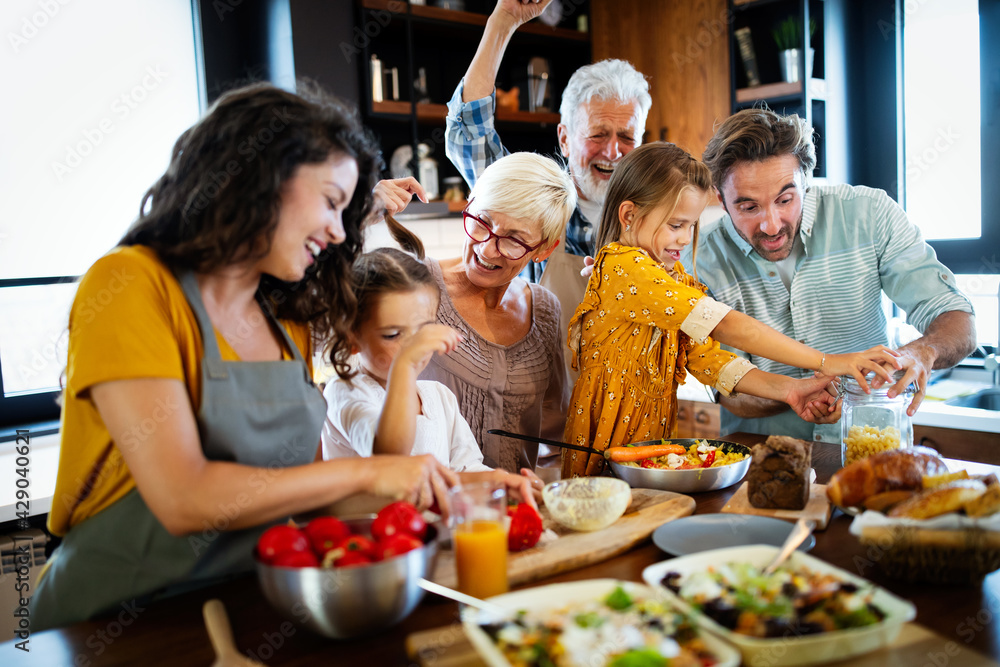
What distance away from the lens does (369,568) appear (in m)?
0.86

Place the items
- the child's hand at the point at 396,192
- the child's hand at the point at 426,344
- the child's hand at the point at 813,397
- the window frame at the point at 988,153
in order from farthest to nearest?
the window frame at the point at 988,153 < the child's hand at the point at 396,192 < the child's hand at the point at 813,397 < the child's hand at the point at 426,344

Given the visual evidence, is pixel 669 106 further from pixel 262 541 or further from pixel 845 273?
pixel 262 541

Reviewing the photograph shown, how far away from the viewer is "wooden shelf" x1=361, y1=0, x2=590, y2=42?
3287 mm

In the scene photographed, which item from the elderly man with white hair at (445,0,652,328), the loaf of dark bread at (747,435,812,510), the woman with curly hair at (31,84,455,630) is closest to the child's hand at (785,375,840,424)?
the loaf of dark bread at (747,435,812,510)

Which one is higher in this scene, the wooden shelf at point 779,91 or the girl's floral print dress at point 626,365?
the wooden shelf at point 779,91

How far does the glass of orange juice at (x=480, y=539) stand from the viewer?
0.99 metres

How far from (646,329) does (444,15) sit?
2.26m

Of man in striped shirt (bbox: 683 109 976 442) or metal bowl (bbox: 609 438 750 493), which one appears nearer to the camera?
metal bowl (bbox: 609 438 750 493)

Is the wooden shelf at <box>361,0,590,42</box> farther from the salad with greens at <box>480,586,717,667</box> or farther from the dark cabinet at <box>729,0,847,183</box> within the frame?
the salad with greens at <box>480,586,717,667</box>

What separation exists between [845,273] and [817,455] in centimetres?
73

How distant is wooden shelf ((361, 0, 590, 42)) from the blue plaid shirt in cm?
100

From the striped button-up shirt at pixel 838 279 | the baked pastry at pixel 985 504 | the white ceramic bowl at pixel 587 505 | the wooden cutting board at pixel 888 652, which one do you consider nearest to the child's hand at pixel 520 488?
the white ceramic bowl at pixel 587 505

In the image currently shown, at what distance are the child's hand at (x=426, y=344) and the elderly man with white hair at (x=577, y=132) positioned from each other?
41.5 inches

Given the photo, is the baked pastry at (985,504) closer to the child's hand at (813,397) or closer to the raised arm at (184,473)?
the child's hand at (813,397)
